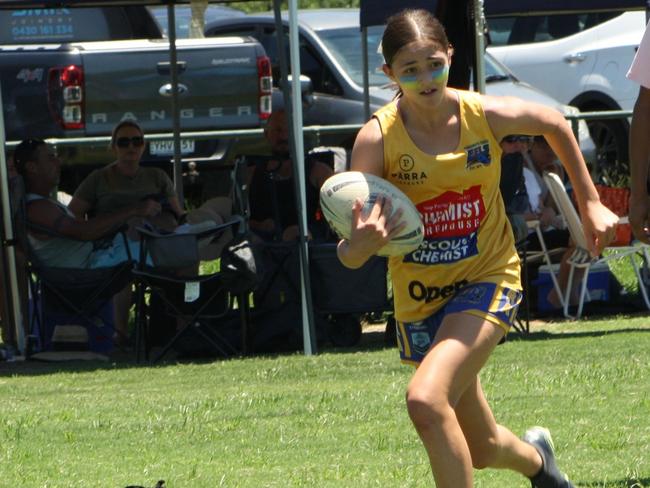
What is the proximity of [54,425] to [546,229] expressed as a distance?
519 cm

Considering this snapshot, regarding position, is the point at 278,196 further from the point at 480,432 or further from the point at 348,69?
the point at 480,432

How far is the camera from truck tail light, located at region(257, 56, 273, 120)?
1402 cm

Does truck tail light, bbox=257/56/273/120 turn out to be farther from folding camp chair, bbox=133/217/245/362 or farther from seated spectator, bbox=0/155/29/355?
folding camp chair, bbox=133/217/245/362

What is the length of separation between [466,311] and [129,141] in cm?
669

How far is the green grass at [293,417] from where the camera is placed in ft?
19.4

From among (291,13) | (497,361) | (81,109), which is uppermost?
(291,13)

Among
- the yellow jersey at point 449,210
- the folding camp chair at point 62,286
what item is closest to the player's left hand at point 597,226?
the yellow jersey at point 449,210

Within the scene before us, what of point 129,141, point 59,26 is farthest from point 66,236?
point 59,26

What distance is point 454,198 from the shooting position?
4840 millimetres

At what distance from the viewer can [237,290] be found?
963cm

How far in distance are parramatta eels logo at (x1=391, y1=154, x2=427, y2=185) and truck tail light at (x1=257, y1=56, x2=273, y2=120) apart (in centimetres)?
912

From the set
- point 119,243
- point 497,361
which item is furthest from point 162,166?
point 497,361

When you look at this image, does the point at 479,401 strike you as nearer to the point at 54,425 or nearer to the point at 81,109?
the point at 54,425

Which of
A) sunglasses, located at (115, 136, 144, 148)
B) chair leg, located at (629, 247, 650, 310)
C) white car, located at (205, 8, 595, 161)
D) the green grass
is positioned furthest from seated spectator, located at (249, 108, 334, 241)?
white car, located at (205, 8, 595, 161)
